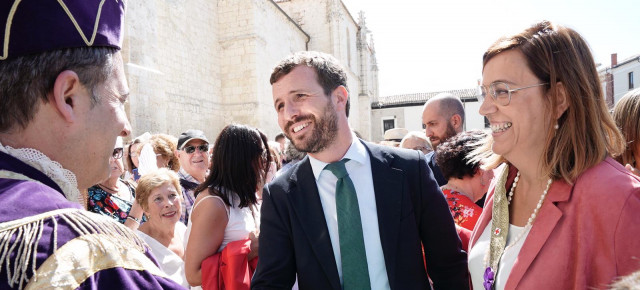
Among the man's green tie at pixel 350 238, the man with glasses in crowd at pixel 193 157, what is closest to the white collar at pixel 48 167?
the man's green tie at pixel 350 238

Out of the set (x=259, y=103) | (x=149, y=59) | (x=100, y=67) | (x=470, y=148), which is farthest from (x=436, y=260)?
(x=259, y=103)

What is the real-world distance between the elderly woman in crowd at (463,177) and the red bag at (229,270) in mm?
1376

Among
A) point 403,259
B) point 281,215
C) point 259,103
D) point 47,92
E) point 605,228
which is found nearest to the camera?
point 47,92

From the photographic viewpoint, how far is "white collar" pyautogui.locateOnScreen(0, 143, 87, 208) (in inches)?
36.4

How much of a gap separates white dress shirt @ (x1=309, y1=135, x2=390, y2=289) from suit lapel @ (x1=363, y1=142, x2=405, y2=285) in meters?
0.05

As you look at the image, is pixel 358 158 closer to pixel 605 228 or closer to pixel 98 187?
pixel 605 228

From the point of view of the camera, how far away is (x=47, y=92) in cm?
95

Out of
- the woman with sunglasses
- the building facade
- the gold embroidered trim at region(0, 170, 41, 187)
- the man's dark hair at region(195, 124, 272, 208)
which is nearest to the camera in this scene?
the gold embroidered trim at region(0, 170, 41, 187)

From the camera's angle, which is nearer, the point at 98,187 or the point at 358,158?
the point at 358,158

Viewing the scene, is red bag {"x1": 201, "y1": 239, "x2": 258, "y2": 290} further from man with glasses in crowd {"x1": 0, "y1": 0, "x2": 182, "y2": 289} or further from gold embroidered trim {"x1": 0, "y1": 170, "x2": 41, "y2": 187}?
gold embroidered trim {"x1": 0, "y1": 170, "x2": 41, "y2": 187}

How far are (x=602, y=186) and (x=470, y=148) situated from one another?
1153 mm

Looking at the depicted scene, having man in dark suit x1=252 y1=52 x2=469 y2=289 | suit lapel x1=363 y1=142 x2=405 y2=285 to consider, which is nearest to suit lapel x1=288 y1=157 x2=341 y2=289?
man in dark suit x1=252 y1=52 x2=469 y2=289

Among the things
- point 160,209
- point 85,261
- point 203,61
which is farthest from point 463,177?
point 203,61

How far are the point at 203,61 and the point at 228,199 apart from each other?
48.0 ft
